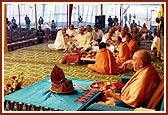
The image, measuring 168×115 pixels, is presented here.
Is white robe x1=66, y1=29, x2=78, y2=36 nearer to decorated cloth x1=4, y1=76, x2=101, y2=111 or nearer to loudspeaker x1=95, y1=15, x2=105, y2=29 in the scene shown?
loudspeaker x1=95, y1=15, x2=105, y2=29

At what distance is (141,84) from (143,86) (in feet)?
0.09

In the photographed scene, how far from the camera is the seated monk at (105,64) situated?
527 cm

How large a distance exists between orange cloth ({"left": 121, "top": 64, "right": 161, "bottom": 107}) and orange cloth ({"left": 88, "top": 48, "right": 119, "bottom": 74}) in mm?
1336

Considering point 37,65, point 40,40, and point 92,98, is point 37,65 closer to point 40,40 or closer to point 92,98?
point 40,40

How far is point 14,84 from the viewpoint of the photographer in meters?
4.49

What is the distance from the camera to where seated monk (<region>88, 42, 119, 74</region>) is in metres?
5.27

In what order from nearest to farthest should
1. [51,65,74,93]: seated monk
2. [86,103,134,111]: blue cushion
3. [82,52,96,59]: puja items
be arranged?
[86,103,134,111]: blue cushion → [51,65,74,93]: seated monk → [82,52,96,59]: puja items

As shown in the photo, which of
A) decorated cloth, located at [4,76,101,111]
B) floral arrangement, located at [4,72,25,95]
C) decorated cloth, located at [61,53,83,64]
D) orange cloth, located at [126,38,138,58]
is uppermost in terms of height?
orange cloth, located at [126,38,138,58]

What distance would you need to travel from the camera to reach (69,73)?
4734 mm

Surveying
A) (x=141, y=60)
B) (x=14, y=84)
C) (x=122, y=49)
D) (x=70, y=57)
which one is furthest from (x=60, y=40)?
(x=141, y=60)

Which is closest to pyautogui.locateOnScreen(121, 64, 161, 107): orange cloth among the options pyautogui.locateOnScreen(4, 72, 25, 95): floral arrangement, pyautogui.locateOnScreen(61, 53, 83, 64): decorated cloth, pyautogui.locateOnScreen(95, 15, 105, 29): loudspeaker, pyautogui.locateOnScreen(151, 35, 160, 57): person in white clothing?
pyautogui.locateOnScreen(151, 35, 160, 57): person in white clothing

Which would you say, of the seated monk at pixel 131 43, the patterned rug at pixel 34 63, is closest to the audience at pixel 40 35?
the patterned rug at pixel 34 63

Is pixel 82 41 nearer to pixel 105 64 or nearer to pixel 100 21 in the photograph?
pixel 100 21

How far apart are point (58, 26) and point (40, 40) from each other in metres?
0.25
